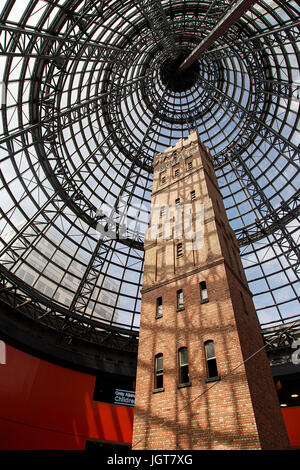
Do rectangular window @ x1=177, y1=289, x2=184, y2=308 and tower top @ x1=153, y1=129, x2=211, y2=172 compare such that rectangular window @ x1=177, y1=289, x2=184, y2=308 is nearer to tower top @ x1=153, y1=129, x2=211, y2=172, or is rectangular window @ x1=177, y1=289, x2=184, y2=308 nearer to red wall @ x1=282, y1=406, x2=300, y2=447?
red wall @ x1=282, y1=406, x2=300, y2=447

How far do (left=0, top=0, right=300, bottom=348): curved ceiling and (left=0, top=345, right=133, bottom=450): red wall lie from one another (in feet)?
15.4

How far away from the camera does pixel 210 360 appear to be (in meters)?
13.3

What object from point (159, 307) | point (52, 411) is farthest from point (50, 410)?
point (159, 307)

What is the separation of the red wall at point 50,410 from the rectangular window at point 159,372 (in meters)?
11.6

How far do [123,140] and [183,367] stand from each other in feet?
92.7

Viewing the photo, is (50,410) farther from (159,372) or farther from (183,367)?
(183,367)

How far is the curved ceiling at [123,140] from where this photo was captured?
71.1ft

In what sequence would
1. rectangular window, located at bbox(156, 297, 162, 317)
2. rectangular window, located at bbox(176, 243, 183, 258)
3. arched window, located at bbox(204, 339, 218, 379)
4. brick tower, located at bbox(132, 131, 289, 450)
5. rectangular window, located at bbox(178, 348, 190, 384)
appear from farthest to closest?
rectangular window, located at bbox(176, 243, 183, 258) → rectangular window, located at bbox(156, 297, 162, 317) → rectangular window, located at bbox(178, 348, 190, 384) → arched window, located at bbox(204, 339, 218, 379) → brick tower, located at bbox(132, 131, 289, 450)

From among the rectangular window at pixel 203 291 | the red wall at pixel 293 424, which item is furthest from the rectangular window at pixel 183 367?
the red wall at pixel 293 424

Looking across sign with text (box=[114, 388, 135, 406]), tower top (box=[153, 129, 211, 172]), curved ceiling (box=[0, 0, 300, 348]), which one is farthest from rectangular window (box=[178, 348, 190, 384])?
tower top (box=[153, 129, 211, 172])

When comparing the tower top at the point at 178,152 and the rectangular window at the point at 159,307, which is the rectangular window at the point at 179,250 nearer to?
the rectangular window at the point at 159,307

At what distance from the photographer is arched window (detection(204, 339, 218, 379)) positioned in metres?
12.9

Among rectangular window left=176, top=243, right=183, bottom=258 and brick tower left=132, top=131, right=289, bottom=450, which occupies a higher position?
rectangular window left=176, top=243, right=183, bottom=258

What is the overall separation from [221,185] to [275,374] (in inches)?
883
